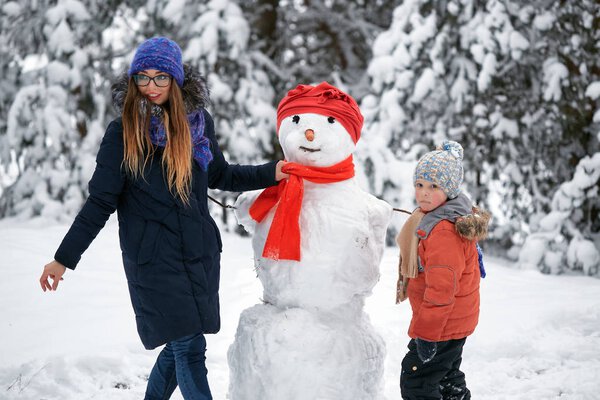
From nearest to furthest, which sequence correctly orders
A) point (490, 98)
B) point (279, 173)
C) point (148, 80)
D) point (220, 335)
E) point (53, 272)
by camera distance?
1. point (53, 272)
2. point (148, 80)
3. point (279, 173)
4. point (220, 335)
5. point (490, 98)

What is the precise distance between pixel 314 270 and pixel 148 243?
711 mm

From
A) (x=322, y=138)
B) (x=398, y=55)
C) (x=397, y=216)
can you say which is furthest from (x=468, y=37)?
(x=322, y=138)

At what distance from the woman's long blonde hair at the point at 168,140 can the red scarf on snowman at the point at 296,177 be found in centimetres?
40

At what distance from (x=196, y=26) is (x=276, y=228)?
5776 mm

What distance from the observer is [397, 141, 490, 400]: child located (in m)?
2.47

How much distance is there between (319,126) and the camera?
8.84ft

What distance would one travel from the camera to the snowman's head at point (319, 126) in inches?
106

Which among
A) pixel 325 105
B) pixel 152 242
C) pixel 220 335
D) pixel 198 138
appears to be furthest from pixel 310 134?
pixel 220 335

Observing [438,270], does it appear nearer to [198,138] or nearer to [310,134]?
[310,134]

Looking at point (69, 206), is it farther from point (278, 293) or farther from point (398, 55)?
point (278, 293)

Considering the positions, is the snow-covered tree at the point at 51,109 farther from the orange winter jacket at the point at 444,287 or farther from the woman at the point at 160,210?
the orange winter jacket at the point at 444,287

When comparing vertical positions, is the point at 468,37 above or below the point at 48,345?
above

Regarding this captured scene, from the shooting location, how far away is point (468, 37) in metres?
7.39

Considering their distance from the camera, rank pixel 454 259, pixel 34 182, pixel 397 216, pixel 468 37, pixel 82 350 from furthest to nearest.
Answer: pixel 34 182 → pixel 468 37 → pixel 397 216 → pixel 82 350 → pixel 454 259
